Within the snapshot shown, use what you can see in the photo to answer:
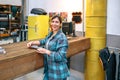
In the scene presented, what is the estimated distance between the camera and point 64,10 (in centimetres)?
485

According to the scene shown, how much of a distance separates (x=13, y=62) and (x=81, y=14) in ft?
9.06

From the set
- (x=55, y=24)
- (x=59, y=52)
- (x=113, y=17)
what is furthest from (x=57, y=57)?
(x=113, y=17)

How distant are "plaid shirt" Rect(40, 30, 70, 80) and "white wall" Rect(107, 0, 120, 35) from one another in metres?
1.85

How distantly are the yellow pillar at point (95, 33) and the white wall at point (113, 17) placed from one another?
0.16 meters

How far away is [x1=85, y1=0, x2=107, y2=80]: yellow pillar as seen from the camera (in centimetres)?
374

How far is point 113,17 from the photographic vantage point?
3.85 metres

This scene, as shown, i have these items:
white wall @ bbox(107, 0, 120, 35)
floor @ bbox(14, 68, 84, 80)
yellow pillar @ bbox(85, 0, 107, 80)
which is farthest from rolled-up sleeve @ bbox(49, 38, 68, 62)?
floor @ bbox(14, 68, 84, 80)

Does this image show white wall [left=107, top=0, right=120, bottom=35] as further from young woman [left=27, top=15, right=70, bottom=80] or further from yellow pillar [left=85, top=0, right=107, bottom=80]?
young woman [left=27, top=15, right=70, bottom=80]

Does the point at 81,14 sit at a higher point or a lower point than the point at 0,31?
higher

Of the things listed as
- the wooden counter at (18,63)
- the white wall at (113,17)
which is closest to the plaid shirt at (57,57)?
the wooden counter at (18,63)

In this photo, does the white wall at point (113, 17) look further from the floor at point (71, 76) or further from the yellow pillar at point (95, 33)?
the floor at point (71, 76)

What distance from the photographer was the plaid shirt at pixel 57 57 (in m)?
2.29

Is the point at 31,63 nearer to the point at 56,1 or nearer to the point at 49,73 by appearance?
the point at 49,73

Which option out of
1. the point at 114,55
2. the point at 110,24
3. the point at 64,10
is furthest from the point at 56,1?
the point at 114,55
